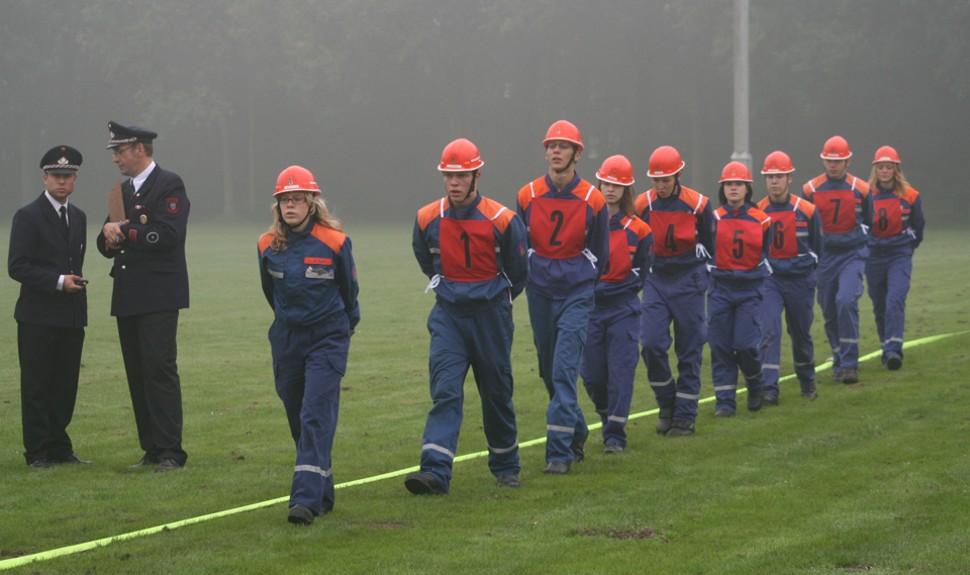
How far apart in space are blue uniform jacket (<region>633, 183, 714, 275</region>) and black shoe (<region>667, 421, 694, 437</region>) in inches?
46.3

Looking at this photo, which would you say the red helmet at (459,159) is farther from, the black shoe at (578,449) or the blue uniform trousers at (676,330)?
the blue uniform trousers at (676,330)

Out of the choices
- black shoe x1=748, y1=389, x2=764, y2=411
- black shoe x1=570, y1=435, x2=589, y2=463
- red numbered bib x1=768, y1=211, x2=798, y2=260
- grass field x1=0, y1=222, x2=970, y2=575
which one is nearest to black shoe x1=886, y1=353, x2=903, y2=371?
grass field x1=0, y1=222, x2=970, y2=575

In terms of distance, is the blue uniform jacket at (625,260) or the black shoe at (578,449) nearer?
the black shoe at (578,449)

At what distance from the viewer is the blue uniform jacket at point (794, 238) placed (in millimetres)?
13258

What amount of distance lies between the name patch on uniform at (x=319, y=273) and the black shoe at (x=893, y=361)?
319 inches

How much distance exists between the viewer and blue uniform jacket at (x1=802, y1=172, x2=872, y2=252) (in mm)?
14445

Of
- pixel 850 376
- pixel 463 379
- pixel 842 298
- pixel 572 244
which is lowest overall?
pixel 850 376

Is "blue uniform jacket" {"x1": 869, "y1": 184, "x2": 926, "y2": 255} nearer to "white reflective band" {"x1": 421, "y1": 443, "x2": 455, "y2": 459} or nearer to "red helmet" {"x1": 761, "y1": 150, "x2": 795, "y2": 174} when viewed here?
"red helmet" {"x1": 761, "y1": 150, "x2": 795, "y2": 174}

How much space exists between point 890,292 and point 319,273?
860 centimetres

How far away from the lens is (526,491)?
8.88 m

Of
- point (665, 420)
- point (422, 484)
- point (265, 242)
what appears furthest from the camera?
point (665, 420)

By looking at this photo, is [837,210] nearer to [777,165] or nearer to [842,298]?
[842,298]

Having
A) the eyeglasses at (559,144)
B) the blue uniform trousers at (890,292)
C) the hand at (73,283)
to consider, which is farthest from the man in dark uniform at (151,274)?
the blue uniform trousers at (890,292)

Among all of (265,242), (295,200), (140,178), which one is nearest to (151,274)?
(140,178)
